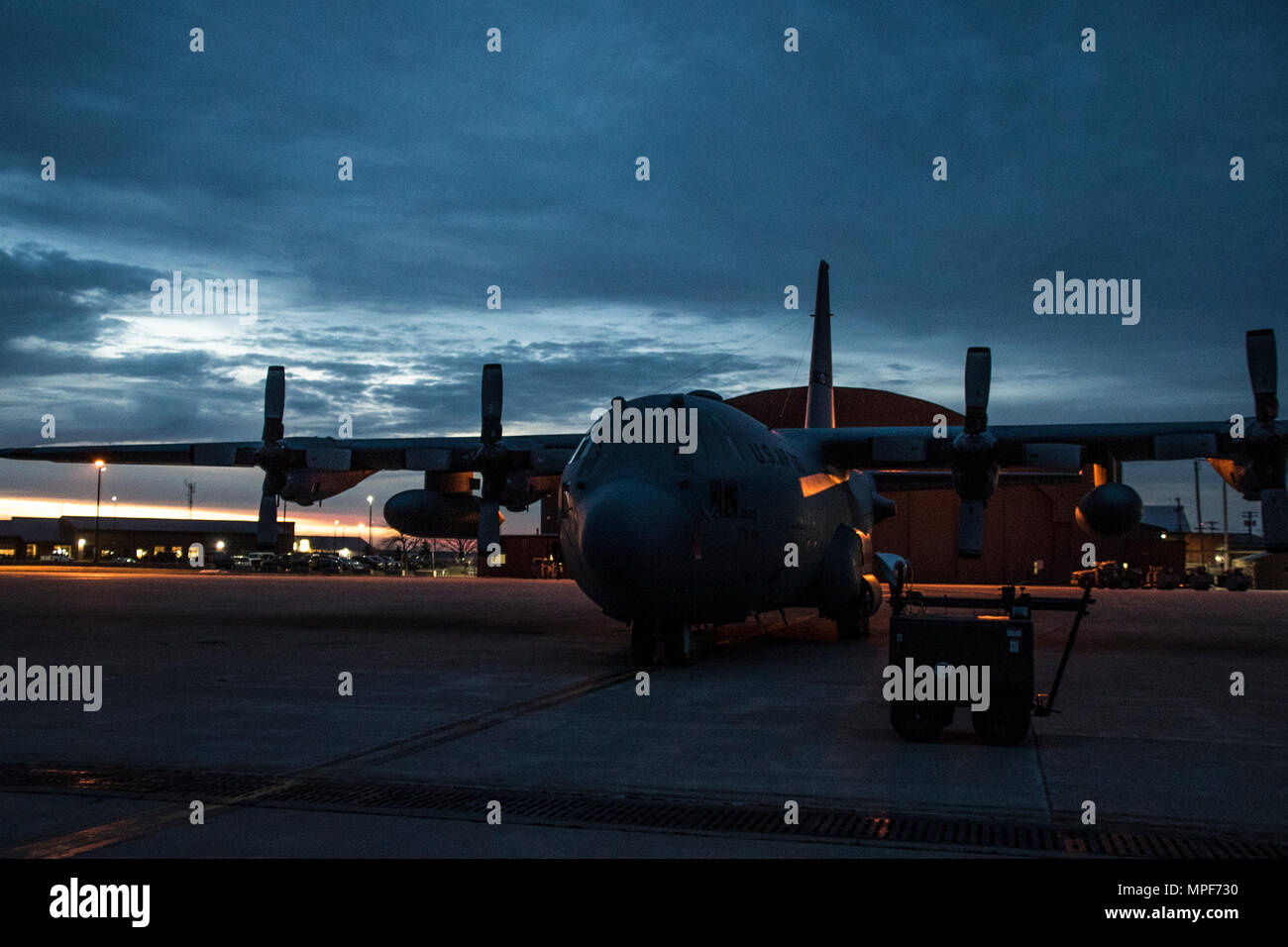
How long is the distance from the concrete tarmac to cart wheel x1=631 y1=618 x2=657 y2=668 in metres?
0.32

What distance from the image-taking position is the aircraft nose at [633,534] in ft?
45.2

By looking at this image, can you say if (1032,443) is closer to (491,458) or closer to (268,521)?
(491,458)

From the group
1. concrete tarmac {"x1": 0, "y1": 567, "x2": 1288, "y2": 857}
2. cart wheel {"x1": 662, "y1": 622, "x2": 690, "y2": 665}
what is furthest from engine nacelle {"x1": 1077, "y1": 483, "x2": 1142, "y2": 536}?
cart wheel {"x1": 662, "y1": 622, "x2": 690, "y2": 665}

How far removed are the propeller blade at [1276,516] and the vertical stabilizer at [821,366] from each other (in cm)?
1021

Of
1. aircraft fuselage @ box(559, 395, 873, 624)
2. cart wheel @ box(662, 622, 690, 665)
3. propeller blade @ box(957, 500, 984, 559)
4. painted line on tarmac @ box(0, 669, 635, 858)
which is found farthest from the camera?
propeller blade @ box(957, 500, 984, 559)

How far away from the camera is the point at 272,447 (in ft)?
77.9

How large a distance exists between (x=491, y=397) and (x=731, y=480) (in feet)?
27.4

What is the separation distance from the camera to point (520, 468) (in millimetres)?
23109

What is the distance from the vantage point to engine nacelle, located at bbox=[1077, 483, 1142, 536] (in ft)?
65.8

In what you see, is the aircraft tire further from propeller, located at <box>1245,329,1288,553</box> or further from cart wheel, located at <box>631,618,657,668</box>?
propeller, located at <box>1245,329,1288,553</box>

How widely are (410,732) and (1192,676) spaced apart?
37.9ft

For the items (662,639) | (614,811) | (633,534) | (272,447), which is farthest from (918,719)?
(272,447)
